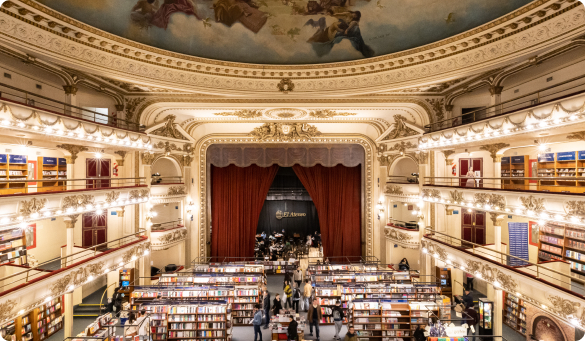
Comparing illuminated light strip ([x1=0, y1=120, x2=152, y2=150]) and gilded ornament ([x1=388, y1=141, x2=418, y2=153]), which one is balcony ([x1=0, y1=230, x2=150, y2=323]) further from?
gilded ornament ([x1=388, y1=141, x2=418, y2=153])

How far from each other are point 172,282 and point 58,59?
26.0 feet

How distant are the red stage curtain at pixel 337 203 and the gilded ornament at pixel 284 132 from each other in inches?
76.1

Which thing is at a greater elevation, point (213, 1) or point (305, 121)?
point (213, 1)

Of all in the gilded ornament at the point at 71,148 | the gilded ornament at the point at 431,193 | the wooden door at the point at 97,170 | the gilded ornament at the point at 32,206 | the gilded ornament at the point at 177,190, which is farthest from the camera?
the gilded ornament at the point at 177,190

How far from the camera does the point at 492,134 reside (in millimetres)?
8336

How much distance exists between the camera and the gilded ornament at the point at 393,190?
13.5 meters

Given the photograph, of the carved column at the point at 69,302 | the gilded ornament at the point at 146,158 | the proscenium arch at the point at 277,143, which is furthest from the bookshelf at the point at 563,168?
the carved column at the point at 69,302

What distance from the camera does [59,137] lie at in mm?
7797

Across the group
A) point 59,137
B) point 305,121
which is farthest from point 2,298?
point 305,121

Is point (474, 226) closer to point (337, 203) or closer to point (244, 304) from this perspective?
point (337, 203)

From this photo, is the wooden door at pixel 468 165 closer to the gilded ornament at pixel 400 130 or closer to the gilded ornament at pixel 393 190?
the gilded ornament at pixel 400 130

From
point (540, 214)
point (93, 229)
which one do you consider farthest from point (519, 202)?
point (93, 229)

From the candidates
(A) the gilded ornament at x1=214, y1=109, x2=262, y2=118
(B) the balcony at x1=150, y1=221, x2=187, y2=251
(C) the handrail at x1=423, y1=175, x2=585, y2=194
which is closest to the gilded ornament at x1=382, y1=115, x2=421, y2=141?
(C) the handrail at x1=423, y1=175, x2=585, y2=194

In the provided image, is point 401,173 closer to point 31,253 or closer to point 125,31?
point 125,31
